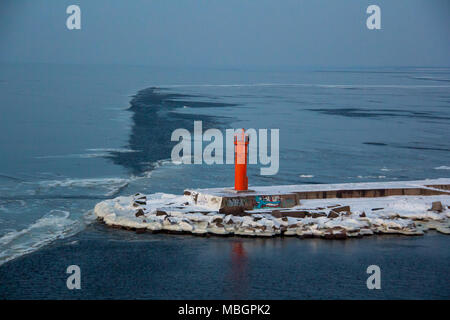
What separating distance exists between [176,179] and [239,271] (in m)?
8.48

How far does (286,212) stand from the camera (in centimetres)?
1647

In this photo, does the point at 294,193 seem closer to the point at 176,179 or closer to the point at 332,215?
the point at 332,215

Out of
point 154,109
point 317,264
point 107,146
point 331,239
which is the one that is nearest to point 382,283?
point 317,264

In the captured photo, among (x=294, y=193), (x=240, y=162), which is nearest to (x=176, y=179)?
(x=240, y=162)

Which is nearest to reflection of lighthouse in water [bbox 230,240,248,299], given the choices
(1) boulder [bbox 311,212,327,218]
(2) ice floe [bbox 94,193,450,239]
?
(2) ice floe [bbox 94,193,450,239]

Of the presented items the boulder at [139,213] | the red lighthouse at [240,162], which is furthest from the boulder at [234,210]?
the boulder at [139,213]

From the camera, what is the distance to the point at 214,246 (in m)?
15.0

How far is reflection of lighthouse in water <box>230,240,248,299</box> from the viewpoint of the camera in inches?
495

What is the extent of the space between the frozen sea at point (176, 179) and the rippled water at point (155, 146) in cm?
→ 5

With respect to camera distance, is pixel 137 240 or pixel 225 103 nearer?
pixel 137 240

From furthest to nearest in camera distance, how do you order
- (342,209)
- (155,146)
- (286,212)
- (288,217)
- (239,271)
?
(155,146) < (342,209) < (286,212) < (288,217) < (239,271)

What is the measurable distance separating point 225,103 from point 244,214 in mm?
36796

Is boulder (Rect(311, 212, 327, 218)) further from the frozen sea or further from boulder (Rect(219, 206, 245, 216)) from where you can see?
boulder (Rect(219, 206, 245, 216))

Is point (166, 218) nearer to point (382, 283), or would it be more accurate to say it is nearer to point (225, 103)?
point (382, 283)
